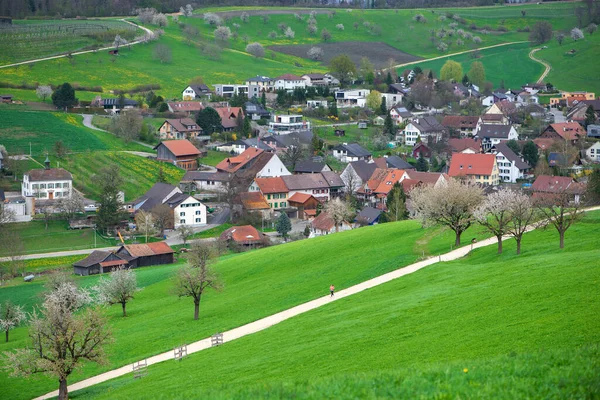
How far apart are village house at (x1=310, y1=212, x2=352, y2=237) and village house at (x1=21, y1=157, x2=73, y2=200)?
24.5m

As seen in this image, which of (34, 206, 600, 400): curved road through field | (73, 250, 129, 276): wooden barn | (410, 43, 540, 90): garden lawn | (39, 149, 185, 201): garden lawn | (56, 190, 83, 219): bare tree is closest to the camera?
(34, 206, 600, 400): curved road through field

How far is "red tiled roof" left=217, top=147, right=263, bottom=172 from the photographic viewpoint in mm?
90281

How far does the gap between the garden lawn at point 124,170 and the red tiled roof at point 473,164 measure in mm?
30297

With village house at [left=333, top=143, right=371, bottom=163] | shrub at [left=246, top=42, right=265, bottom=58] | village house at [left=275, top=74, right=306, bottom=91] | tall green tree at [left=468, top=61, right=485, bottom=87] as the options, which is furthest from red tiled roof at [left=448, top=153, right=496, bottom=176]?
shrub at [left=246, top=42, right=265, bottom=58]

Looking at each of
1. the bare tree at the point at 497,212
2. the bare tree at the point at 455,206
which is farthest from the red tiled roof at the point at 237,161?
the bare tree at the point at 497,212

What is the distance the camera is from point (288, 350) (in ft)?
89.8

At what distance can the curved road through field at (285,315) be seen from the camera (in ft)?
105

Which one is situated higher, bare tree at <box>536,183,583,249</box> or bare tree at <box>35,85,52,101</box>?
bare tree at <box>35,85,52,101</box>

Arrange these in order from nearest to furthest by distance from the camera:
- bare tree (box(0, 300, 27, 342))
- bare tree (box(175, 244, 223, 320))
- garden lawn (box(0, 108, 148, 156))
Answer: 1. bare tree (box(175, 244, 223, 320))
2. bare tree (box(0, 300, 27, 342))
3. garden lawn (box(0, 108, 148, 156))

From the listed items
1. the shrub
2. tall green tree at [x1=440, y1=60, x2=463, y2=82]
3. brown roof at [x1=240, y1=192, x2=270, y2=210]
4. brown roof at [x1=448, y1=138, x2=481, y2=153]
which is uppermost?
the shrub

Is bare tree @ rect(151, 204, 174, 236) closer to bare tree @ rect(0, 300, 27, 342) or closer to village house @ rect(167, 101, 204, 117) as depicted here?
bare tree @ rect(0, 300, 27, 342)

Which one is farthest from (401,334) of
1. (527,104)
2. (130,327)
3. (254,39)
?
(254,39)

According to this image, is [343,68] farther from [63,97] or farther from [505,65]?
[63,97]

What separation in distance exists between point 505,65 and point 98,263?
125 metres
